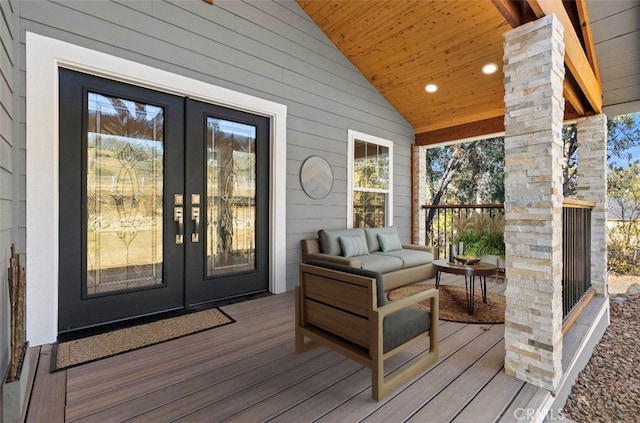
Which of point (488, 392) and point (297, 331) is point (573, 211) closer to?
point (488, 392)

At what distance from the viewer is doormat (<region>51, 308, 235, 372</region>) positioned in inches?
83.9

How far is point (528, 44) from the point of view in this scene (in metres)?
1.93

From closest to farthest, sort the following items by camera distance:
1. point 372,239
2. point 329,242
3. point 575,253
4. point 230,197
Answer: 1. point 575,253
2. point 230,197
3. point 329,242
4. point 372,239

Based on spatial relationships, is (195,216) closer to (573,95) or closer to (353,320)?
(353,320)

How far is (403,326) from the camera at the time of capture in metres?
1.87

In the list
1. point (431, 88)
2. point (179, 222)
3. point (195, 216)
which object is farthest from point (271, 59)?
point (431, 88)

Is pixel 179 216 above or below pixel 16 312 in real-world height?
above

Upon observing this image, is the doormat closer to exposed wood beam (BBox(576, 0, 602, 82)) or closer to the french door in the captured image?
the french door

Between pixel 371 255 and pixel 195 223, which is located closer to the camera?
pixel 195 223

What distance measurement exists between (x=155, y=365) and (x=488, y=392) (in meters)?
2.11

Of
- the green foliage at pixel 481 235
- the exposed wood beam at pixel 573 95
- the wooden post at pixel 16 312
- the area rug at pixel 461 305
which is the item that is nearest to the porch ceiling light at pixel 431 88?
the exposed wood beam at pixel 573 95

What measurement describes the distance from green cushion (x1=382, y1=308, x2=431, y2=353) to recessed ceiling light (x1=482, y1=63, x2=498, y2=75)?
3.63 metres

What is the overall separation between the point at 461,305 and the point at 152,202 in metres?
3.40
